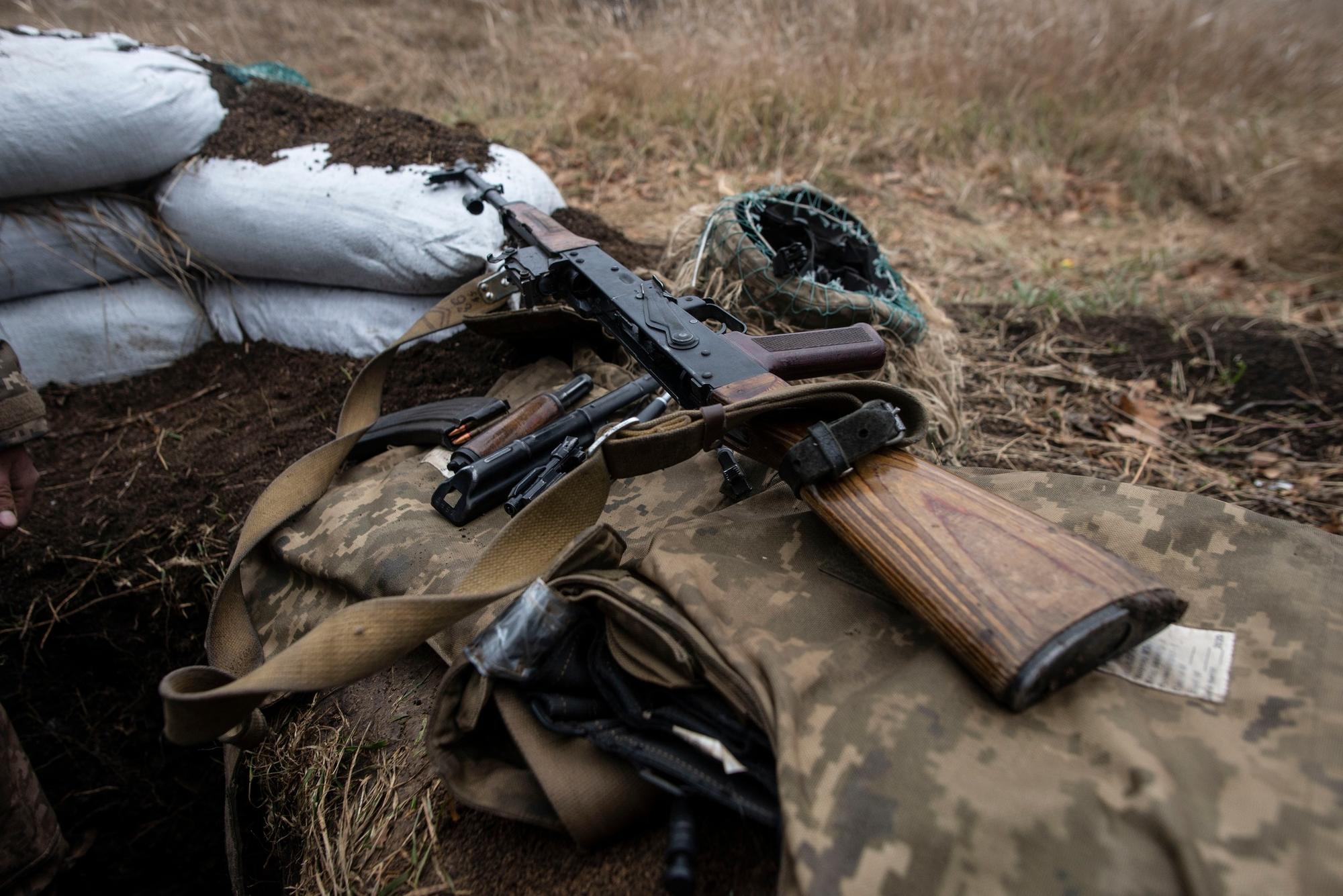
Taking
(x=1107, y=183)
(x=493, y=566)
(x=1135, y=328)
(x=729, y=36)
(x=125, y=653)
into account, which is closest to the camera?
(x=493, y=566)

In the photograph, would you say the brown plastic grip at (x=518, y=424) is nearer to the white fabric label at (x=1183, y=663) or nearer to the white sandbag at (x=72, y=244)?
the white fabric label at (x=1183, y=663)

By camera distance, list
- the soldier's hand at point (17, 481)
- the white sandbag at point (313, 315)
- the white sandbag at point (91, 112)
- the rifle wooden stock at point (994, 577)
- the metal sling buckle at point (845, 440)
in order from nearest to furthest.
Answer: the rifle wooden stock at point (994, 577)
the metal sling buckle at point (845, 440)
the soldier's hand at point (17, 481)
the white sandbag at point (91, 112)
the white sandbag at point (313, 315)

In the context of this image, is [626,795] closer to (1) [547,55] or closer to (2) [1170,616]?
(2) [1170,616]

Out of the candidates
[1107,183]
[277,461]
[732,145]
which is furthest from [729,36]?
[277,461]

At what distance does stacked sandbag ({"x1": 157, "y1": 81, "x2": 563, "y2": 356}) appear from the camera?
253cm

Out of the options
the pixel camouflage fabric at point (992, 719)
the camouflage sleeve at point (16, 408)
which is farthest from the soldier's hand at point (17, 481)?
the pixel camouflage fabric at point (992, 719)

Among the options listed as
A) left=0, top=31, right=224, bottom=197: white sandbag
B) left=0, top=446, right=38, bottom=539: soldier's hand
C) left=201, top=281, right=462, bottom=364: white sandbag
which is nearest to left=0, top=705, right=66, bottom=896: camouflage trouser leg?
left=0, top=446, right=38, bottom=539: soldier's hand

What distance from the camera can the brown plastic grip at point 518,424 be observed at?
194 cm

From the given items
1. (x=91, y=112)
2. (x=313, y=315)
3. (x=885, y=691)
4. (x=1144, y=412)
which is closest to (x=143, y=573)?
(x=313, y=315)

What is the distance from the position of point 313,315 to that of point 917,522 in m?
2.41

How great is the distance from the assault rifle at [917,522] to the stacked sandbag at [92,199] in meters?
1.81

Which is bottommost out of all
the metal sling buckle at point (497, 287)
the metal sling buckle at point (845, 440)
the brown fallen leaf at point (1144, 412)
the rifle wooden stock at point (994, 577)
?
the brown fallen leaf at point (1144, 412)

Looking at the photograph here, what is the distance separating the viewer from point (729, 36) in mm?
5059

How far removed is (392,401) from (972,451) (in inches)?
75.7
